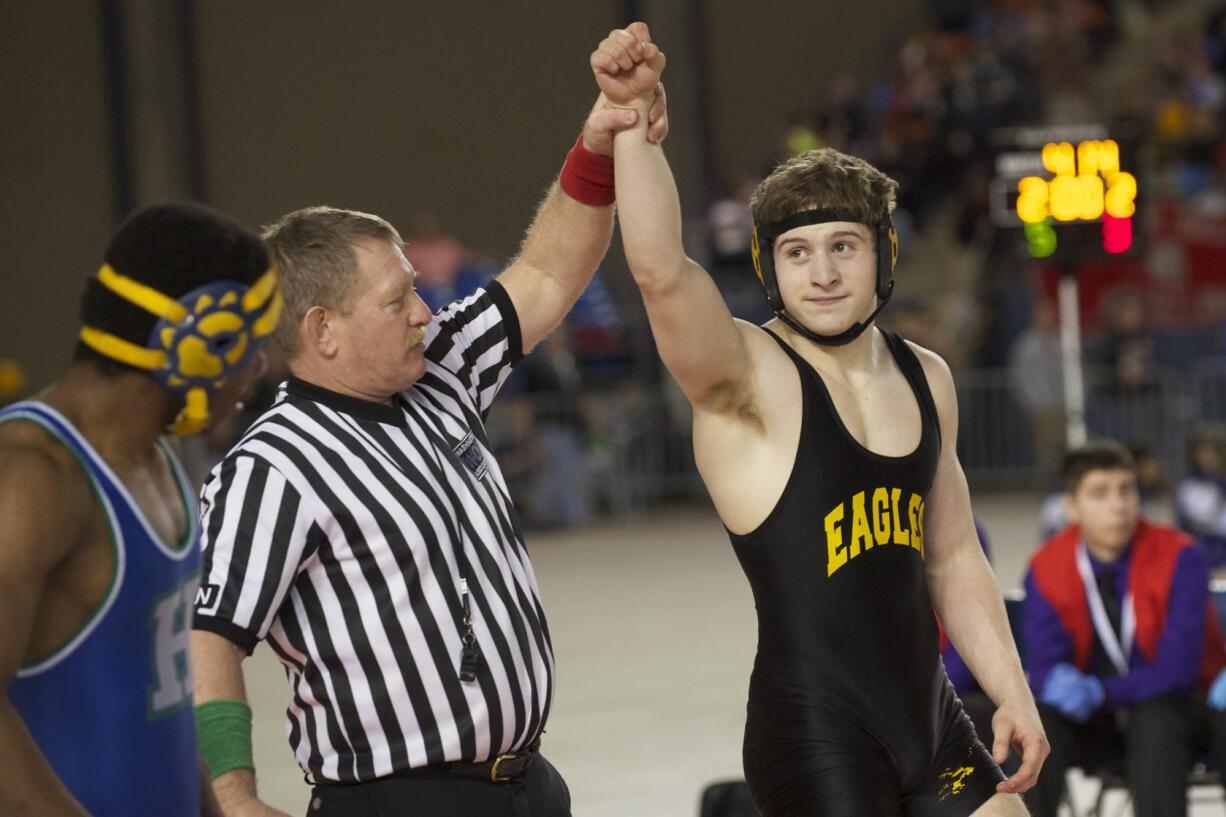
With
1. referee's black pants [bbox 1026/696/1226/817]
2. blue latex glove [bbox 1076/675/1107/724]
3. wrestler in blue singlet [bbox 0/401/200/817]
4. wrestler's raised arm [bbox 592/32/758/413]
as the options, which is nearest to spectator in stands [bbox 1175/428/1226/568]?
referee's black pants [bbox 1026/696/1226/817]

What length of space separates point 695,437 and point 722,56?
18.1 m

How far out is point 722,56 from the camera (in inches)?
823

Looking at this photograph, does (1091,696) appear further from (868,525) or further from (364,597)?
(364,597)

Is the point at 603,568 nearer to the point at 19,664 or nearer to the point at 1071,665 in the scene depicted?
the point at 1071,665

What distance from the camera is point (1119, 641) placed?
5.68 metres

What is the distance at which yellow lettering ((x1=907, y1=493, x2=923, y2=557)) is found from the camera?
3.35 metres

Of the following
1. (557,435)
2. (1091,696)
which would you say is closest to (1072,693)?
(1091,696)

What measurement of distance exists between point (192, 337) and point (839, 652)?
1.51m

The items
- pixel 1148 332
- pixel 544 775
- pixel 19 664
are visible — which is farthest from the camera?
pixel 1148 332

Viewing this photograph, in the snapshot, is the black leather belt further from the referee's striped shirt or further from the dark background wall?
the dark background wall

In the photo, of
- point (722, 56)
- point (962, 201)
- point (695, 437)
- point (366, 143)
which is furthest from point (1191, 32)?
point (695, 437)

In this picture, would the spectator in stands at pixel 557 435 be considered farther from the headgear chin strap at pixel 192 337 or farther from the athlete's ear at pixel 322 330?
the headgear chin strap at pixel 192 337

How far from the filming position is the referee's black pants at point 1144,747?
17.4 feet

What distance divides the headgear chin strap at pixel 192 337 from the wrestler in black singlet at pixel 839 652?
130cm
